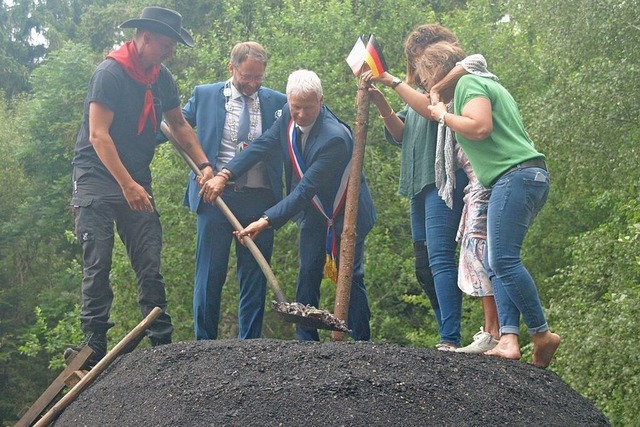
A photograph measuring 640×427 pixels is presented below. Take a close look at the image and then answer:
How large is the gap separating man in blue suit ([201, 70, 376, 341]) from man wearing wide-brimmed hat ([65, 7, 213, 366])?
41 centimetres

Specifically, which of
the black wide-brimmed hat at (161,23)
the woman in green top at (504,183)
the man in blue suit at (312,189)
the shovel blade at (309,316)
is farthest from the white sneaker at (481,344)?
the black wide-brimmed hat at (161,23)

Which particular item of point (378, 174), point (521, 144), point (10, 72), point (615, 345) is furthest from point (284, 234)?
point (10, 72)

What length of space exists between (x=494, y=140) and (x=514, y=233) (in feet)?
1.75

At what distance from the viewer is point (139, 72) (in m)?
7.45

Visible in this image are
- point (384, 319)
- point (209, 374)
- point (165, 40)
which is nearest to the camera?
point (209, 374)

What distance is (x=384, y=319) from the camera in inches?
885

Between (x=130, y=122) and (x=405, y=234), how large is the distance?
55.8ft

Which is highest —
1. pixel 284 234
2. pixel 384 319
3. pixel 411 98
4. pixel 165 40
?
pixel 165 40

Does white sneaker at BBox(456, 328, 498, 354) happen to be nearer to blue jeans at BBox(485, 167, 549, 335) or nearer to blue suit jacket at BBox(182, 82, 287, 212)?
blue jeans at BBox(485, 167, 549, 335)

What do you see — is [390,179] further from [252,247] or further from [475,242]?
[475,242]

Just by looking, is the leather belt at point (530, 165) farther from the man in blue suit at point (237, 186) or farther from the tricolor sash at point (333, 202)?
the man in blue suit at point (237, 186)

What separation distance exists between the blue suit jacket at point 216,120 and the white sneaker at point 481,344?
1.83 metres

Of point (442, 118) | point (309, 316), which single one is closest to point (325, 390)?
point (309, 316)

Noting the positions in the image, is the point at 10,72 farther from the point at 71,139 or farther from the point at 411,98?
the point at 411,98
